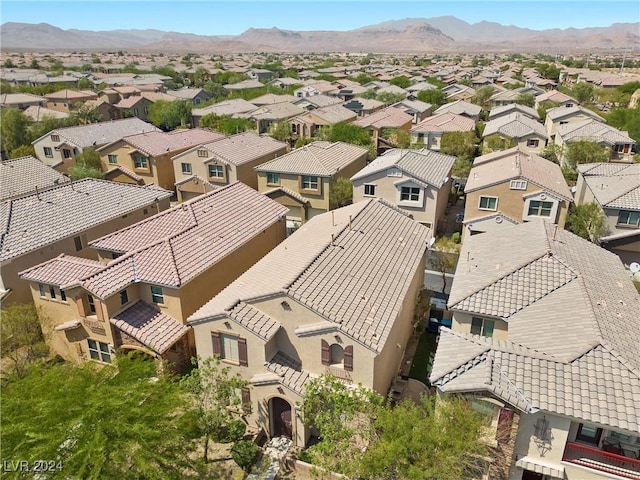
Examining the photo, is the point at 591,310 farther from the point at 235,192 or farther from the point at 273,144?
the point at 273,144

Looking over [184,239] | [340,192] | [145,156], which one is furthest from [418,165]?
[145,156]

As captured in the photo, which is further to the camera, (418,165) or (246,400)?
(418,165)

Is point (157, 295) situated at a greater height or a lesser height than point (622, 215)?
lesser

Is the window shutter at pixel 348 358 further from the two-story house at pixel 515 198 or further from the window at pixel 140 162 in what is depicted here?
the window at pixel 140 162

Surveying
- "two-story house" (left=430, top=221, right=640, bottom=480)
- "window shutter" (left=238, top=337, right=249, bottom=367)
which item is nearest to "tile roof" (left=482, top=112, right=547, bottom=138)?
"two-story house" (left=430, top=221, right=640, bottom=480)

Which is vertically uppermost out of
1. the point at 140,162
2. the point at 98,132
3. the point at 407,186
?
the point at 98,132

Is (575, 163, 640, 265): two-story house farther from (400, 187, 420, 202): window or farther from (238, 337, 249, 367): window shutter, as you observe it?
(238, 337, 249, 367): window shutter

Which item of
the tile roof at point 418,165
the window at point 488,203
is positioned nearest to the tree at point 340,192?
the tile roof at point 418,165

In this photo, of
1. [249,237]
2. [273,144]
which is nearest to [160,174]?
[273,144]

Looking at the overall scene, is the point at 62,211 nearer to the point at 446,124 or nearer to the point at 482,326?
the point at 482,326
